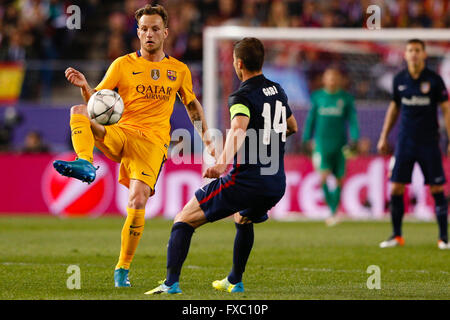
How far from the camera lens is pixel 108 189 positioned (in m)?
16.0

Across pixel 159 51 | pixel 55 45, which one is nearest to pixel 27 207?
pixel 55 45

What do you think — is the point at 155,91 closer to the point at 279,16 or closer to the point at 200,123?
the point at 200,123

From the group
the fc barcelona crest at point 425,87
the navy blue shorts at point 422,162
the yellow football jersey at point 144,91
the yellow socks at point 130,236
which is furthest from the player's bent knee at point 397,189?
the yellow socks at point 130,236

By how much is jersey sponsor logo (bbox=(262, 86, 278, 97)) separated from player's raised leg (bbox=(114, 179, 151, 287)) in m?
1.42

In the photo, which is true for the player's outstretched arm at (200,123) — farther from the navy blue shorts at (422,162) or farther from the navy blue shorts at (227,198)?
the navy blue shorts at (422,162)

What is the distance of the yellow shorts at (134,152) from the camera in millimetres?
7273

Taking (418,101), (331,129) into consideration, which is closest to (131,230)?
(418,101)

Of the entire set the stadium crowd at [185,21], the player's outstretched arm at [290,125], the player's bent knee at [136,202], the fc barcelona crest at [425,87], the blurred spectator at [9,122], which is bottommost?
the player's bent knee at [136,202]

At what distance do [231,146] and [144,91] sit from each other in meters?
1.52

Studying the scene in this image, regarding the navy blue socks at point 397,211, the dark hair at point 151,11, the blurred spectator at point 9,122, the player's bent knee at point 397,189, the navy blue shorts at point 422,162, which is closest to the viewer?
the dark hair at point 151,11

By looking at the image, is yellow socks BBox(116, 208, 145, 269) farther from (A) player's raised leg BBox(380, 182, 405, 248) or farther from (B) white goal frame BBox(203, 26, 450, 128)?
(B) white goal frame BBox(203, 26, 450, 128)

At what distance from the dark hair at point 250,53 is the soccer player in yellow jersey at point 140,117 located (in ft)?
3.58

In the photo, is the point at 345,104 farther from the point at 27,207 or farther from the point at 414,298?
the point at 414,298

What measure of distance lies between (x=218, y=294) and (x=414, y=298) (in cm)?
152
